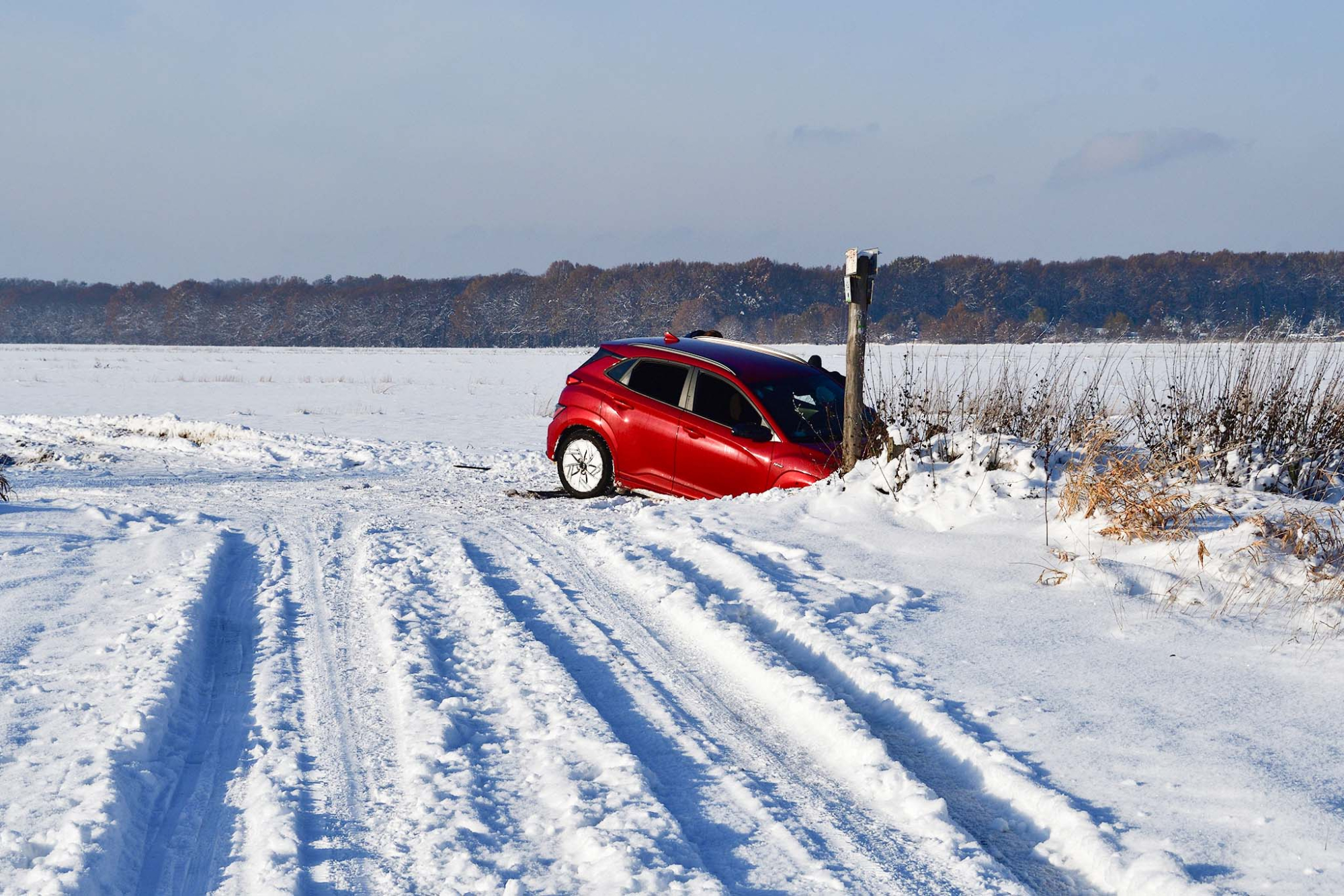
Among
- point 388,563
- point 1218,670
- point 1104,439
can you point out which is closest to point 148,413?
point 388,563

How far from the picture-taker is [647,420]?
1031 cm

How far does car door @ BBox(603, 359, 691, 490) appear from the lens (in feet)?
33.5

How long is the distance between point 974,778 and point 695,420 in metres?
6.36

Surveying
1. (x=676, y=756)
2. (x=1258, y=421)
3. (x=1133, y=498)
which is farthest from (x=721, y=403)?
(x=676, y=756)

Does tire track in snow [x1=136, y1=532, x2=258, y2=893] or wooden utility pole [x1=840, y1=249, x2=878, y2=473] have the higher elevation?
wooden utility pole [x1=840, y1=249, x2=878, y2=473]

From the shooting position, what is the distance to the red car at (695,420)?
9.82 meters

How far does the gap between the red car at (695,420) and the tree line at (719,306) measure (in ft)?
9.99

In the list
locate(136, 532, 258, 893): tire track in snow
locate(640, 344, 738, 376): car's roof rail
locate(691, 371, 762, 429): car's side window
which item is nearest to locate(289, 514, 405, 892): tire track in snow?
locate(136, 532, 258, 893): tire track in snow

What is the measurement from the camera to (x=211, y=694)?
15.7ft

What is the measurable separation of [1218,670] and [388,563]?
5.52m

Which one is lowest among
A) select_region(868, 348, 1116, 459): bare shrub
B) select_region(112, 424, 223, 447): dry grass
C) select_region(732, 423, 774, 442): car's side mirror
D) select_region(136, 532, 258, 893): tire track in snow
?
select_region(136, 532, 258, 893): tire track in snow

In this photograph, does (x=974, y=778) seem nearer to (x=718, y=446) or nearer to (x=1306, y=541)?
(x=1306, y=541)

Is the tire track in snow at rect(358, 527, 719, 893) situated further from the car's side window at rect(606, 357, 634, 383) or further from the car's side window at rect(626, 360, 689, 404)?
the car's side window at rect(606, 357, 634, 383)

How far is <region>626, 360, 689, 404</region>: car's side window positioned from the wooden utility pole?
178cm
